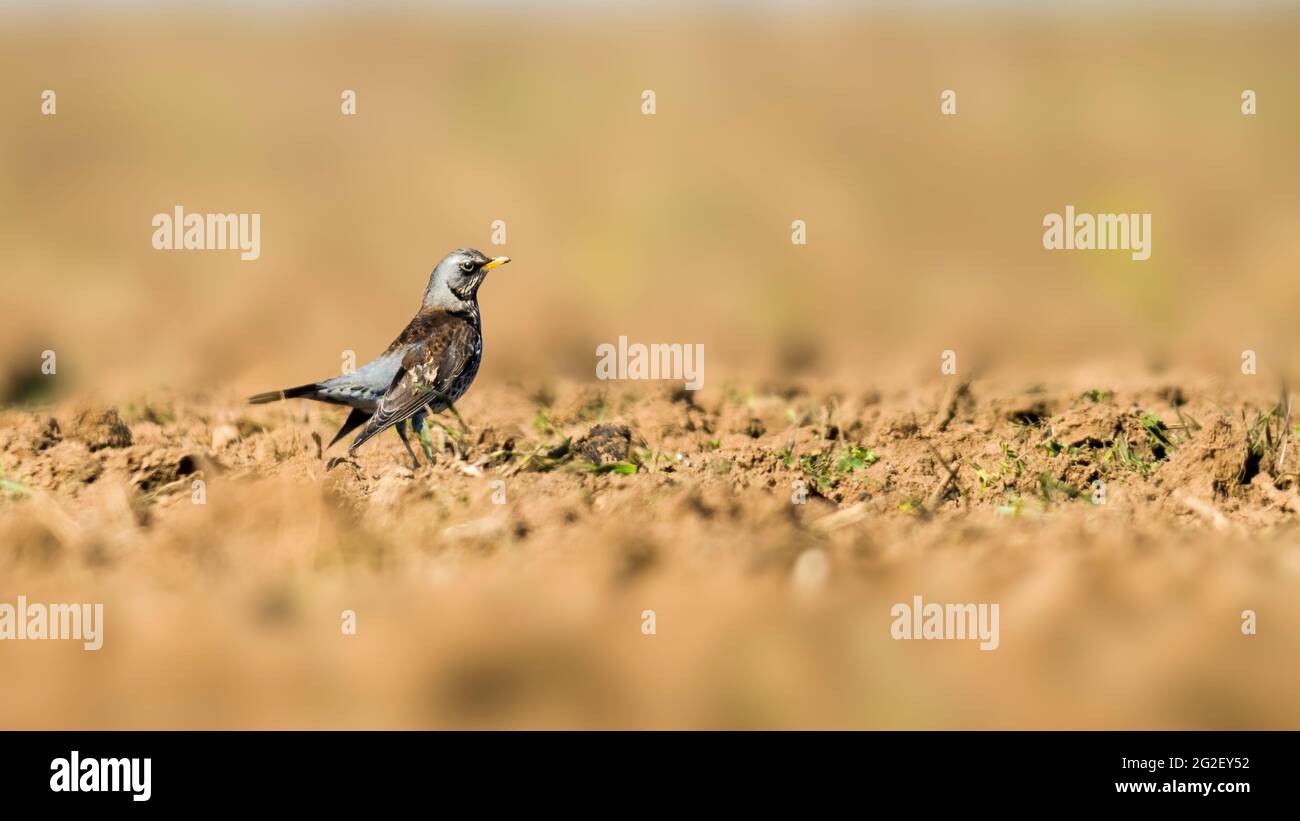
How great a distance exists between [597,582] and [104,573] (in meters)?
1.97

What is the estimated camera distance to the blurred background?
15.9 m

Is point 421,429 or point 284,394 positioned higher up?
point 284,394

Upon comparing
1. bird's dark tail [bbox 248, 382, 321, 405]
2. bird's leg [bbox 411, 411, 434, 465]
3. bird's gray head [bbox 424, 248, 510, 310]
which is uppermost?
bird's gray head [bbox 424, 248, 510, 310]

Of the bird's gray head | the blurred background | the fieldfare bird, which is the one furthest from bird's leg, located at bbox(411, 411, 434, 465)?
the blurred background

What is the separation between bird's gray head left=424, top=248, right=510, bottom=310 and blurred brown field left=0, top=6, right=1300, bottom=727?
90cm

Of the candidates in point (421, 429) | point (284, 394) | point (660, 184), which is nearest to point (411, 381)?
point (421, 429)

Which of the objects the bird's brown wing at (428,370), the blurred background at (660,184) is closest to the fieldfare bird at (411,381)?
the bird's brown wing at (428,370)

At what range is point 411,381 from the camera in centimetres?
739

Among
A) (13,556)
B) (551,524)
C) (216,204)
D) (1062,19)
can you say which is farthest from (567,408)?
(1062,19)

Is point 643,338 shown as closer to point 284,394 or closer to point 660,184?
point 660,184

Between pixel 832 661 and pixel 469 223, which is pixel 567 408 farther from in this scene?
pixel 469 223

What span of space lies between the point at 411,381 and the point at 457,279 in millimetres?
930

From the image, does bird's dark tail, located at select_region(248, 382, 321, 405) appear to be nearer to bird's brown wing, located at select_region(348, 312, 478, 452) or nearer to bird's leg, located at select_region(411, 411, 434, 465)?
bird's brown wing, located at select_region(348, 312, 478, 452)

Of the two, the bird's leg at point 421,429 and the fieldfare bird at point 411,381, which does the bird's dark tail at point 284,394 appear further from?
the bird's leg at point 421,429
